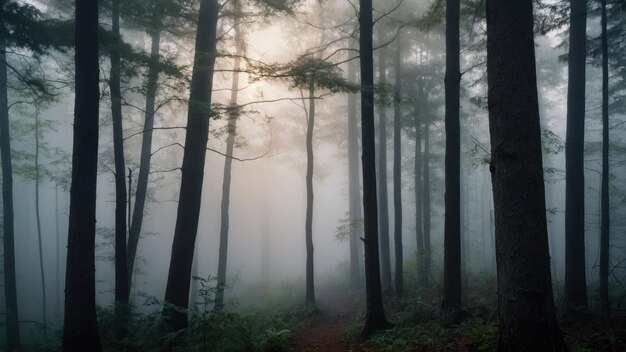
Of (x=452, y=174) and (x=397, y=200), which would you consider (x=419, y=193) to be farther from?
(x=452, y=174)

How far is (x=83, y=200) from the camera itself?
7352 millimetres

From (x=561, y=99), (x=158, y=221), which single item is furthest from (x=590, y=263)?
(x=158, y=221)

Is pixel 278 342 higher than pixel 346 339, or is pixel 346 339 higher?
pixel 278 342

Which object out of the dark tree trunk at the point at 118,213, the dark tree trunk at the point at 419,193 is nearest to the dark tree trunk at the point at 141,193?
the dark tree trunk at the point at 118,213

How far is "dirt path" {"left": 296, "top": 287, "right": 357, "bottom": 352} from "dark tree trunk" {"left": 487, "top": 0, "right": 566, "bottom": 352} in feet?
15.9

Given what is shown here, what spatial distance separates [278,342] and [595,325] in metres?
7.10

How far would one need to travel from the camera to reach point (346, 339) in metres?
9.43

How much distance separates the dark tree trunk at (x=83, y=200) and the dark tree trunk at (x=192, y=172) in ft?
7.27

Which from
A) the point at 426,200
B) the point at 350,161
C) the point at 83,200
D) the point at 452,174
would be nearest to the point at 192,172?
the point at 83,200

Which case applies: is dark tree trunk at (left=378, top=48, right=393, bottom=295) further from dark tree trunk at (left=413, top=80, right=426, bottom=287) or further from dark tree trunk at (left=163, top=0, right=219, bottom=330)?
dark tree trunk at (left=163, top=0, right=219, bottom=330)

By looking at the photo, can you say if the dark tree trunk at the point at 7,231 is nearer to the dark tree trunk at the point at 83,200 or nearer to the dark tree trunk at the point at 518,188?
the dark tree trunk at the point at 83,200

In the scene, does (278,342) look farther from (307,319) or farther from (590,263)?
(590,263)

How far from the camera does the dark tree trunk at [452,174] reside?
955cm

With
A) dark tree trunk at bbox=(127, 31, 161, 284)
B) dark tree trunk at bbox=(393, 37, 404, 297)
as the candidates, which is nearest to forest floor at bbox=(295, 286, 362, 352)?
dark tree trunk at bbox=(393, 37, 404, 297)
